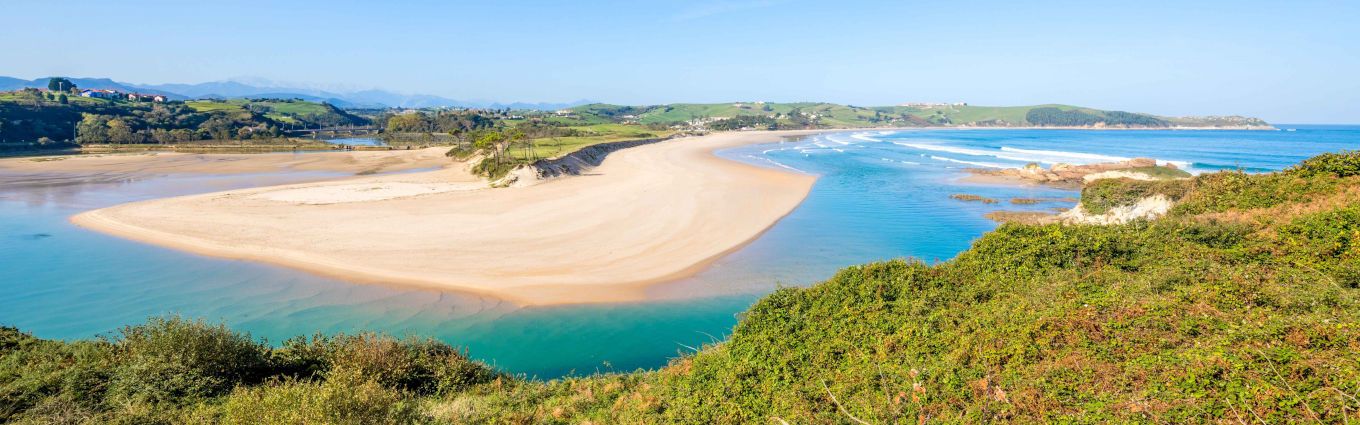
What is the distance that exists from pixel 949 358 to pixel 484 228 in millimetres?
24842

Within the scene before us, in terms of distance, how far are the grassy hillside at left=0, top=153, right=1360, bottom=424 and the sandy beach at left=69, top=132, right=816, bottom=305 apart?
8527mm

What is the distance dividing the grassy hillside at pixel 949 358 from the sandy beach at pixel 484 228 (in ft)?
28.0

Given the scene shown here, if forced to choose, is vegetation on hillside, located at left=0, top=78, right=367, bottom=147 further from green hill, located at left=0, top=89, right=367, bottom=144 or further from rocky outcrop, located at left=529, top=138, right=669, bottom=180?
rocky outcrop, located at left=529, top=138, right=669, bottom=180

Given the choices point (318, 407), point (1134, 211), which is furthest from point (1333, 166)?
point (318, 407)

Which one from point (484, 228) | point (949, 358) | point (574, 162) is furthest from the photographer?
point (574, 162)

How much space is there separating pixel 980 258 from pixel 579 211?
24.1 meters

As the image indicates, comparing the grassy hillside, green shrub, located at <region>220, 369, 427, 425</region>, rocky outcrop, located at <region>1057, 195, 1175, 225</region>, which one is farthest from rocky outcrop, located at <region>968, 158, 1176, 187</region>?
green shrub, located at <region>220, 369, 427, 425</region>

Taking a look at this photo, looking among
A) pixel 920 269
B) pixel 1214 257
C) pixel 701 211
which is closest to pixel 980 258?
pixel 920 269

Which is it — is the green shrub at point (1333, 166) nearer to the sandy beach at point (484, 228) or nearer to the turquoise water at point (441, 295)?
the turquoise water at point (441, 295)

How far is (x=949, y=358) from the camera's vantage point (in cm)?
796

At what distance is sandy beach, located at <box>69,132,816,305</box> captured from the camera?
21.6 m

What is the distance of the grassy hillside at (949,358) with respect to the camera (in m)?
6.21

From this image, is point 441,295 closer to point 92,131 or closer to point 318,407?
point 318,407

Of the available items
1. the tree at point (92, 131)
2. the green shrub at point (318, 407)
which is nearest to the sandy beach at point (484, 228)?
the green shrub at point (318, 407)
